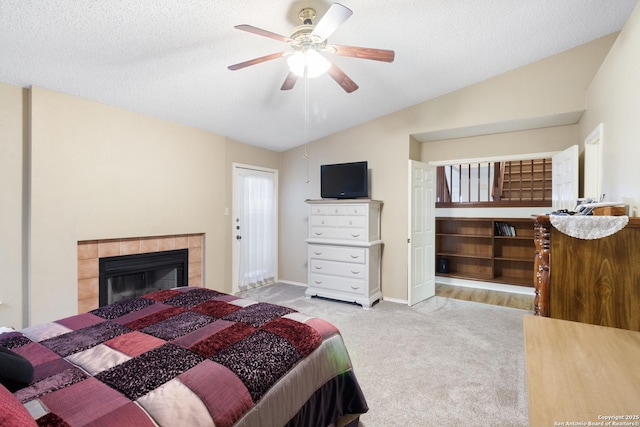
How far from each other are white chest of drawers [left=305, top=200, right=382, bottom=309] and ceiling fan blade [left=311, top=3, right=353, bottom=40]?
2535 millimetres

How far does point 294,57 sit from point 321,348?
190 centimetres

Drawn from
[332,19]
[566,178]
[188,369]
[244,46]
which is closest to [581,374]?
[188,369]

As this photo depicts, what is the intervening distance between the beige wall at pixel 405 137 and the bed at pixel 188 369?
9.32 feet

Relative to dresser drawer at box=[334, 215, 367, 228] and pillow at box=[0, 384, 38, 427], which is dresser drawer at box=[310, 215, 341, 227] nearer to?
dresser drawer at box=[334, 215, 367, 228]

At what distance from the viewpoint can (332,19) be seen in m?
1.70

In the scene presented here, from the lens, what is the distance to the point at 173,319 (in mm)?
1770

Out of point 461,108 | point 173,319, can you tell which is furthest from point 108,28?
point 461,108

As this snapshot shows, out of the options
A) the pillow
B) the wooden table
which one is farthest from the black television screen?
the pillow

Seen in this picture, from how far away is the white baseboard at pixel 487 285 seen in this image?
476 cm

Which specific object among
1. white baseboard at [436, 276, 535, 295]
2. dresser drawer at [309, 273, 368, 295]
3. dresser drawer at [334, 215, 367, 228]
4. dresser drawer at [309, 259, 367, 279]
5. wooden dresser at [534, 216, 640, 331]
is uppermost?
dresser drawer at [334, 215, 367, 228]

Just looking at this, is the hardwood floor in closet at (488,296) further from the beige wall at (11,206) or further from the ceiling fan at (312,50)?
the beige wall at (11,206)

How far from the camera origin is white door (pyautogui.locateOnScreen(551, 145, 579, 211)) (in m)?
3.24

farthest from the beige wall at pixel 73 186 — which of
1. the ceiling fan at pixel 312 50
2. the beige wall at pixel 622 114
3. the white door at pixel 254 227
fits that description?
the beige wall at pixel 622 114

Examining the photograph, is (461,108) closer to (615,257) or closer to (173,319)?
(615,257)
